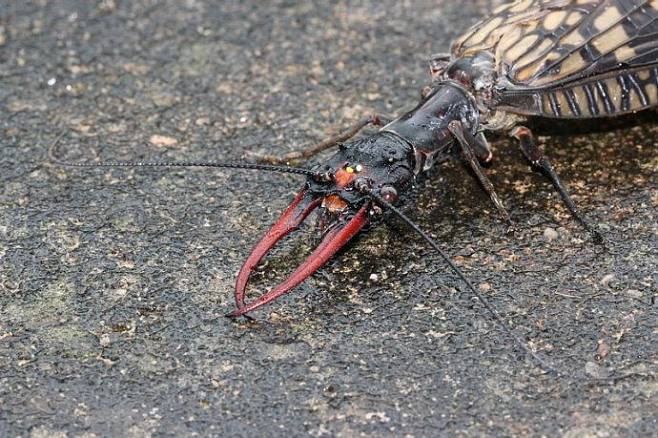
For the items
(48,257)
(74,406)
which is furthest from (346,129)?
(74,406)

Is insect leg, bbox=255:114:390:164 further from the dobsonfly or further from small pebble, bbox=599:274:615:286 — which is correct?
small pebble, bbox=599:274:615:286

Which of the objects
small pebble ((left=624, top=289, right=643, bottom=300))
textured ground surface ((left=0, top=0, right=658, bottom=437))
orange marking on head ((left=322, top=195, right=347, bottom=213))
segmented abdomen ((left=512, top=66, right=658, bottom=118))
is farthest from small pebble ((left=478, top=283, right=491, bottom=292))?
segmented abdomen ((left=512, top=66, right=658, bottom=118))

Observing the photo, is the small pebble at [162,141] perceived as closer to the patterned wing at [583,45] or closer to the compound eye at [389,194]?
the compound eye at [389,194]

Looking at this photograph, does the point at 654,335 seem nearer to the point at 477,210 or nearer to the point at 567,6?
the point at 477,210

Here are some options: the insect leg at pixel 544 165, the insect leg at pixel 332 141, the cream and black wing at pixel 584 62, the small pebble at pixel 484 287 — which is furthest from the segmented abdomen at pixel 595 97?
the small pebble at pixel 484 287

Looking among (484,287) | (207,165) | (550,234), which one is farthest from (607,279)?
(207,165)

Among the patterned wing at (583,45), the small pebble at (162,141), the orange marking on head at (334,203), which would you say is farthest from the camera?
the small pebble at (162,141)
